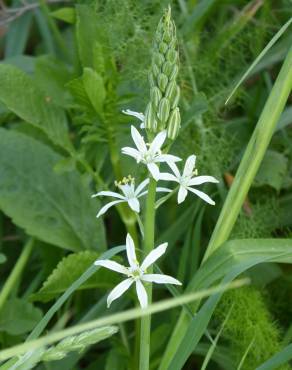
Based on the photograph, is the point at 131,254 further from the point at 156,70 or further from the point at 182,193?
the point at 156,70

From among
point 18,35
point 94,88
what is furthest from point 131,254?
point 18,35

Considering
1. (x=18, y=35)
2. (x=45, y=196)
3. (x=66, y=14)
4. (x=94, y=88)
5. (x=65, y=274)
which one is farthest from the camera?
(x=18, y=35)

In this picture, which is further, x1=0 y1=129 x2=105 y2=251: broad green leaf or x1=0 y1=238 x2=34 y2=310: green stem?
x1=0 y1=129 x2=105 y2=251: broad green leaf

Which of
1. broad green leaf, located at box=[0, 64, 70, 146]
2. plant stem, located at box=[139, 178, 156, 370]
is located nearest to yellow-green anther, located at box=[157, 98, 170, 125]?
plant stem, located at box=[139, 178, 156, 370]

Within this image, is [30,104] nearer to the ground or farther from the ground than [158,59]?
nearer to the ground

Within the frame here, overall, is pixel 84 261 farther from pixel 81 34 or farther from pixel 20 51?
pixel 20 51

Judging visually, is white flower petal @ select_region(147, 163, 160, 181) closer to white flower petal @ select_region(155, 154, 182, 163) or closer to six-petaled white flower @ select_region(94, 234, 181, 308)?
white flower petal @ select_region(155, 154, 182, 163)

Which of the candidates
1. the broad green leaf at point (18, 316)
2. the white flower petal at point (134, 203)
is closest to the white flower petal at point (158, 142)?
the white flower petal at point (134, 203)
